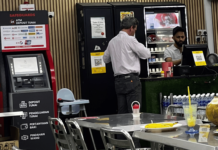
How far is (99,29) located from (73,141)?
3914 mm

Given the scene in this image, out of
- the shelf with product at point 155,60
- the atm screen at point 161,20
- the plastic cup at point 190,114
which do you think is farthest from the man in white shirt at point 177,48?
the plastic cup at point 190,114

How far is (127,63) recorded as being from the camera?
4.85 metres

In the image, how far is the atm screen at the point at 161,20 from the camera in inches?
286

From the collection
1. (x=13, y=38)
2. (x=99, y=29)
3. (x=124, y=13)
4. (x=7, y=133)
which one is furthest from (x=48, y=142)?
(x=124, y=13)

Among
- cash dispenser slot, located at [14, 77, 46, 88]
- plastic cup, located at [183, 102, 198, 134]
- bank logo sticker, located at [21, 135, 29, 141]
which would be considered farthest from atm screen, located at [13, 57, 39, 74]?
plastic cup, located at [183, 102, 198, 134]

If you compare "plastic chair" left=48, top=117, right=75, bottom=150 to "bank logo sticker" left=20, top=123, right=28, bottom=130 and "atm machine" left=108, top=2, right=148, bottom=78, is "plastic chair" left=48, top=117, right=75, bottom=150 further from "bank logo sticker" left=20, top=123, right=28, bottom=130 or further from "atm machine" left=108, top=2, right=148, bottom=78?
"atm machine" left=108, top=2, right=148, bottom=78

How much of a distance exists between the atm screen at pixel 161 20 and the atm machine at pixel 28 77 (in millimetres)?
2534

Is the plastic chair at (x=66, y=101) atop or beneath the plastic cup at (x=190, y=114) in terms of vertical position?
beneath

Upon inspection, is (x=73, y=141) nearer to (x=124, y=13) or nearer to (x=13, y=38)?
(x=13, y=38)

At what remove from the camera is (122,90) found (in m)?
4.80

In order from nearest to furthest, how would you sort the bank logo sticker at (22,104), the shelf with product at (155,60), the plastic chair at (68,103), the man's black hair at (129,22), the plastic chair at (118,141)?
the plastic chair at (118,141), the man's black hair at (129,22), the bank logo sticker at (22,104), the plastic chair at (68,103), the shelf with product at (155,60)

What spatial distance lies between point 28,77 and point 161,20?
3.26m

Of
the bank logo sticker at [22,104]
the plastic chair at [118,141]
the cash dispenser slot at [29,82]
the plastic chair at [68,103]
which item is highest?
the cash dispenser slot at [29,82]

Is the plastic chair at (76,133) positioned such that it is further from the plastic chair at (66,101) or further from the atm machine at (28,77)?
the plastic chair at (66,101)
